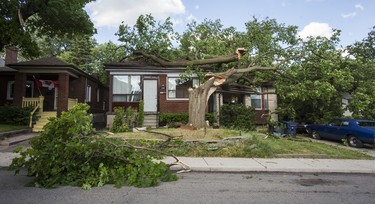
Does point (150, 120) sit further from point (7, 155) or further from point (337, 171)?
point (337, 171)

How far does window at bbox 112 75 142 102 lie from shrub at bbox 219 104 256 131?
6.56 meters

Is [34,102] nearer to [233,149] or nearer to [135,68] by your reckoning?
[135,68]

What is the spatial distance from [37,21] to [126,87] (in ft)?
25.9

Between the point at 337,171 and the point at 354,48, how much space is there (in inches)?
653

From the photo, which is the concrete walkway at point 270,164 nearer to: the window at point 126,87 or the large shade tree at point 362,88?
the large shade tree at point 362,88

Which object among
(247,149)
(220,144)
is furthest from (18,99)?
(247,149)

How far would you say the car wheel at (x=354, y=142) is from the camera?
1368 cm

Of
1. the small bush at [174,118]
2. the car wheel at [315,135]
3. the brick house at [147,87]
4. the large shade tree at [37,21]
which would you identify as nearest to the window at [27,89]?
the large shade tree at [37,21]

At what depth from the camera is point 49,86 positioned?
61.2ft

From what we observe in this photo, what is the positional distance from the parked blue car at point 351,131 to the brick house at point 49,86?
17882mm

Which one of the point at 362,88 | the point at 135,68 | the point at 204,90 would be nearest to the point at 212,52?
the point at 204,90

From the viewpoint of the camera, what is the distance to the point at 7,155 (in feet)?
29.6

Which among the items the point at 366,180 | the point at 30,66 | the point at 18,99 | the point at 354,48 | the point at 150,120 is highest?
the point at 354,48

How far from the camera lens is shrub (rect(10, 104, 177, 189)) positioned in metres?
5.71
